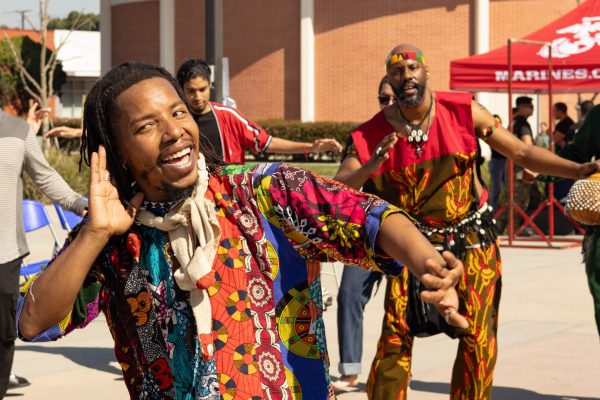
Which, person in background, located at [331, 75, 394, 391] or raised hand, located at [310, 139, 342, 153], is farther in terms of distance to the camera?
person in background, located at [331, 75, 394, 391]

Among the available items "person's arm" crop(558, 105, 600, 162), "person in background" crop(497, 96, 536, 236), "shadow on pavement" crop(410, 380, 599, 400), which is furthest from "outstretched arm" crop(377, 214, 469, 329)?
"person in background" crop(497, 96, 536, 236)

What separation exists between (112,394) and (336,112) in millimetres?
32288

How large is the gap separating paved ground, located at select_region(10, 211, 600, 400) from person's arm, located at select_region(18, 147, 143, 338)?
4.33 meters

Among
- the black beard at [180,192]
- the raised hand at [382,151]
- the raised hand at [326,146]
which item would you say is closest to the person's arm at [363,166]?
the raised hand at [382,151]

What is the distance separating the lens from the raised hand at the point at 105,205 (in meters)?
2.86

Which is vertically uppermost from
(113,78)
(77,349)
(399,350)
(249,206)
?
A: (113,78)

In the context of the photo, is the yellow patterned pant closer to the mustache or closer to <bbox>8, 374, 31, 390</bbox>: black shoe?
the mustache

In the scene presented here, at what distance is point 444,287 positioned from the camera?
2.43 m

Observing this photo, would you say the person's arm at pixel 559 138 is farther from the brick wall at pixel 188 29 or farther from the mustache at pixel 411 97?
the brick wall at pixel 188 29

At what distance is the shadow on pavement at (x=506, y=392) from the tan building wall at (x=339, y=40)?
27359mm

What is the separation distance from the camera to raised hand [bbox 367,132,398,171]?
536 centimetres

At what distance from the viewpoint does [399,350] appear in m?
5.65

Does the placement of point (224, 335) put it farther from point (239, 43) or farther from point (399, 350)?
point (239, 43)

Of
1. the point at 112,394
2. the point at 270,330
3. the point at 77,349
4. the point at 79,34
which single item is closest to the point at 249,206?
the point at 270,330
